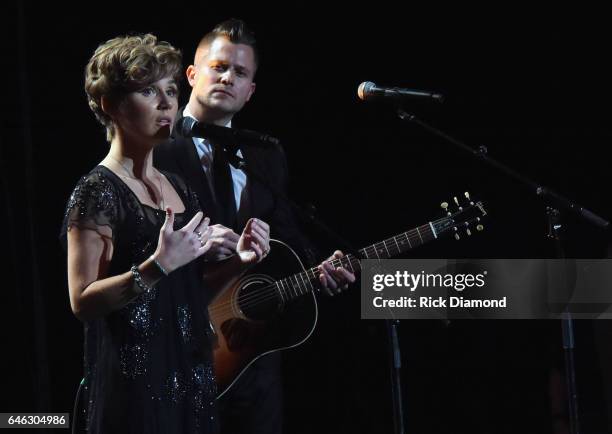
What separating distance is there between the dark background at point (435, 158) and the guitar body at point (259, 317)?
2.48 feet

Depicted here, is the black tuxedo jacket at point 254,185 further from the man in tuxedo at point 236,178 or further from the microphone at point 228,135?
the microphone at point 228,135

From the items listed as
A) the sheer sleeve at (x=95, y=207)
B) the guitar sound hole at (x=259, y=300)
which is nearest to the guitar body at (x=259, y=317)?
the guitar sound hole at (x=259, y=300)

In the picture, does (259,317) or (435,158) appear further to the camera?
(435,158)

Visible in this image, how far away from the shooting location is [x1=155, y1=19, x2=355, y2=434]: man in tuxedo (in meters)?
2.97

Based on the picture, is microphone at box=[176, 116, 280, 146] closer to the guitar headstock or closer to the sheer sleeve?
the sheer sleeve

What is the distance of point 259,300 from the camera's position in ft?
10.4

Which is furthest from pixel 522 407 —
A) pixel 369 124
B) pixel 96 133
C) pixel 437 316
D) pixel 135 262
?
pixel 135 262

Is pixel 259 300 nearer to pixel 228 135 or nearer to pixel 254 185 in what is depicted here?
pixel 254 185

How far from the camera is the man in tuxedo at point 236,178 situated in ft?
9.76

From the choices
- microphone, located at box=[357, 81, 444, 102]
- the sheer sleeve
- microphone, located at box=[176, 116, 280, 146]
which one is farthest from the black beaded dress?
microphone, located at box=[357, 81, 444, 102]

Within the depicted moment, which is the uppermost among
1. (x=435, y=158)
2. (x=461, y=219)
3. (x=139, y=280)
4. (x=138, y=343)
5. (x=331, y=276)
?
(x=435, y=158)

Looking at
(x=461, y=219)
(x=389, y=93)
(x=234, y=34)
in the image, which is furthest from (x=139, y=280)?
(x=461, y=219)

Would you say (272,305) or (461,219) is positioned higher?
(461,219)

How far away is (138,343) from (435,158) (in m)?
2.64
